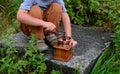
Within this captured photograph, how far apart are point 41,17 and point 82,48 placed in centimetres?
63

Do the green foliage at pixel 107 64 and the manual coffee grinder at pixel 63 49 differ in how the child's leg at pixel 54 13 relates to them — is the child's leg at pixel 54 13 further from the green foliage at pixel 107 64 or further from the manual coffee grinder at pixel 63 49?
the green foliage at pixel 107 64

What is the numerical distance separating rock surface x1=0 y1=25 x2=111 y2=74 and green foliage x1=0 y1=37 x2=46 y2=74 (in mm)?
170

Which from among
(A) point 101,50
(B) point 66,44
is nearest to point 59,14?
(B) point 66,44

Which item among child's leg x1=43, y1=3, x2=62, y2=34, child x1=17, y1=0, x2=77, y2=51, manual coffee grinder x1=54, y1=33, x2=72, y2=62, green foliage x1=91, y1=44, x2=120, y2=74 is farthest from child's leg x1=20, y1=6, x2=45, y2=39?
green foliage x1=91, y1=44, x2=120, y2=74

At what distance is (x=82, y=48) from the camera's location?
3906 mm

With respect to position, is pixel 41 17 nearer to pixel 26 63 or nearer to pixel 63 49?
pixel 63 49

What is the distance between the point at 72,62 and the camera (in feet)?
11.8

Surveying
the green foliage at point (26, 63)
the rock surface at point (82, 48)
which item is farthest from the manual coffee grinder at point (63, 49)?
the green foliage at point (26, 63)

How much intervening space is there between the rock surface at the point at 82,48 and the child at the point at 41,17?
0.55 feet

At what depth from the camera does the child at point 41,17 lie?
3510 mm

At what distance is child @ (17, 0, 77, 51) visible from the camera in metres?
3.51

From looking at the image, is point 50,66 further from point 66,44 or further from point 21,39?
point 21,39

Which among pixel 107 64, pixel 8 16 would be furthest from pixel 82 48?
pixel 8 16

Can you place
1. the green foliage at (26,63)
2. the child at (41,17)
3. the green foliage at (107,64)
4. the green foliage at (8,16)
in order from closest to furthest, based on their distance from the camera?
the green foliage at (26,63)
the child at (41,17)
the green foliage at (107,64)
the green foliage at (8,16)
